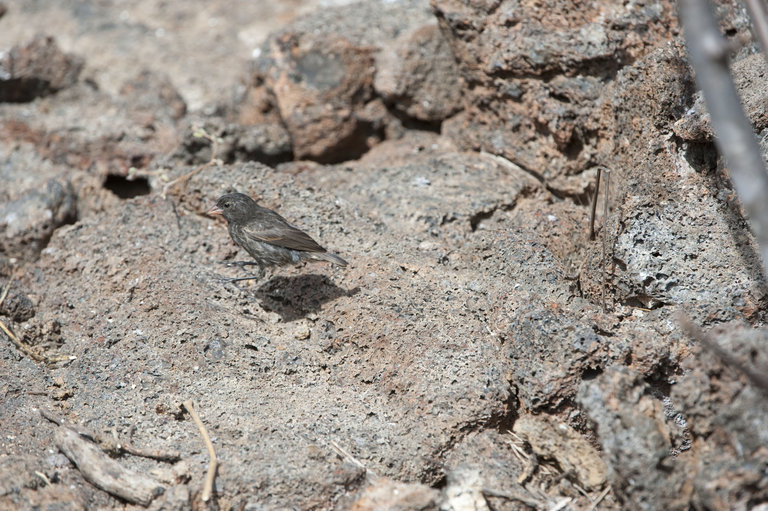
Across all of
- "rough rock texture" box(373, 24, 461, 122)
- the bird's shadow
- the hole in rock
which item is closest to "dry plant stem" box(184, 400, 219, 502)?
the bird's shadow

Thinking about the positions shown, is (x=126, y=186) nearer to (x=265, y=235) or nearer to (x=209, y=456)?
(x=265, y=235)

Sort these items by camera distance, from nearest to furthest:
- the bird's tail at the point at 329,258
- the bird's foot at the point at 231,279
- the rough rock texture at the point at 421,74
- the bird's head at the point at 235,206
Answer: the bird's tail at the point at 329,258 → the bird's foot at the point at 231,279 → the bird's head at the point at 235,206 → the rough rock texture at the point at 421,74

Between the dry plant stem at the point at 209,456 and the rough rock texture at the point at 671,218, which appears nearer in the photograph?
the dry plant stem at the point at 209,456

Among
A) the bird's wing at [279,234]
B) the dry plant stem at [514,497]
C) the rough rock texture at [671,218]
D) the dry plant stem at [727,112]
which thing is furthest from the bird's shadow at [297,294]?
the dry plant stem at [727,112]

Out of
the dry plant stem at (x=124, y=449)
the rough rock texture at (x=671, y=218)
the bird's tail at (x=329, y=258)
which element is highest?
the rough rock texture at (x=671, y=218)

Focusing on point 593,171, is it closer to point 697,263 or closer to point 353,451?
point 697,263

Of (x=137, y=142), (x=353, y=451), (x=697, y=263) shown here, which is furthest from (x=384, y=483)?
(x=137, y=142)

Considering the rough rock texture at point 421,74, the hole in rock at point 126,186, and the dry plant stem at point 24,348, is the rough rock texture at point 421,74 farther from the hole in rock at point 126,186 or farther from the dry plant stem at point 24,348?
the dry plant stem at point 24,348

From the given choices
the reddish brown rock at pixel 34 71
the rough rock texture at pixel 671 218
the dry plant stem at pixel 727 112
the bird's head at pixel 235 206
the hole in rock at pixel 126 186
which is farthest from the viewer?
the reddish brown rock at pixel 34 71
